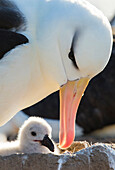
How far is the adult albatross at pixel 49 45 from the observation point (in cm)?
499

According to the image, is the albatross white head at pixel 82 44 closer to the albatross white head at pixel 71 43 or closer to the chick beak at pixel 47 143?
the albatross white head at pixel 71 43

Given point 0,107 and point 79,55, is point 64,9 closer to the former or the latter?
point 79,55

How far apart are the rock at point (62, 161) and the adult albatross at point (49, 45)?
0.47m

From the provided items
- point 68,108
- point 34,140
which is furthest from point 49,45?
point 34,140

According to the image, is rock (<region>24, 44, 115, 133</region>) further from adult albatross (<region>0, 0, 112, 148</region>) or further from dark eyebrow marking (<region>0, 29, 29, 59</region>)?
dark eyebrow marking (<region>0, 29, 29, 59</region>)

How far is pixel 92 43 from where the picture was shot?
16.3 ft

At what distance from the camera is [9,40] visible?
504 cm

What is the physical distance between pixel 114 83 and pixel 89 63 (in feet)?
12.4

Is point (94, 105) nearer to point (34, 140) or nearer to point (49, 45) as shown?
point (34, 140)

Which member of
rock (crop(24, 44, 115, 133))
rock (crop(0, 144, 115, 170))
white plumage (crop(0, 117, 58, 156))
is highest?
rock (crop(0, 144, 115, 170))

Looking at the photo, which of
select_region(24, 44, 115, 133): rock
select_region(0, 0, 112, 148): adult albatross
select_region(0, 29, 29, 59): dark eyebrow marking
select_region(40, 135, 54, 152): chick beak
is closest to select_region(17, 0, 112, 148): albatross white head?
select_region(0, 0, 112, 148): adult albatross

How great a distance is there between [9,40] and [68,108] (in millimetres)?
826

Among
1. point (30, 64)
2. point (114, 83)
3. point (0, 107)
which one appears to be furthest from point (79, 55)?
point (114, 83)

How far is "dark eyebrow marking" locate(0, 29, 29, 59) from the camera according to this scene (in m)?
5.03
